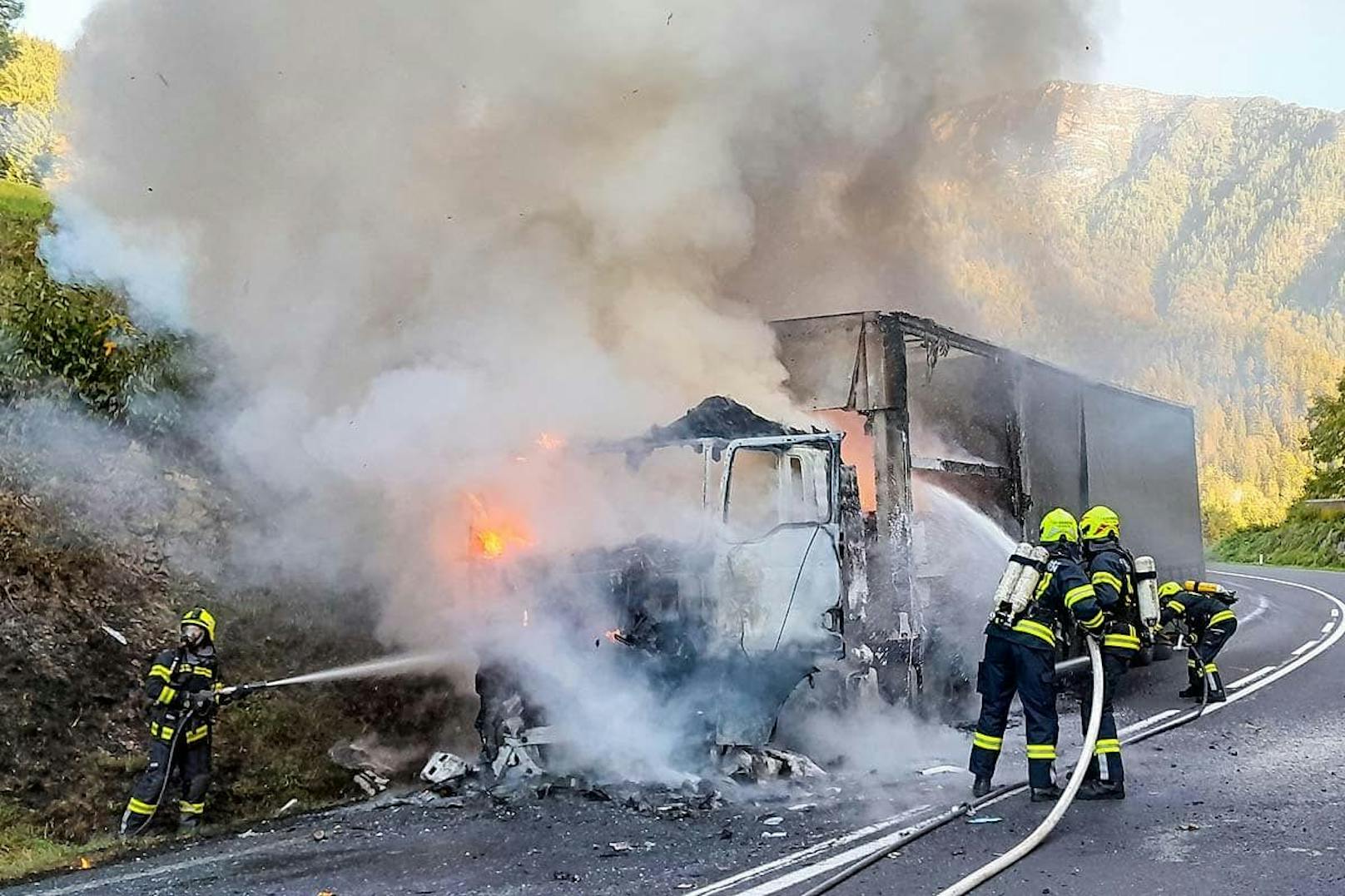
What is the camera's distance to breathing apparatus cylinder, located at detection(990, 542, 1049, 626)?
585 cm

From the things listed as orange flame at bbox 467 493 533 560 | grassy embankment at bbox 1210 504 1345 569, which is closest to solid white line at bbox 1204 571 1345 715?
→ orange flame at bbox 467 493 533 560

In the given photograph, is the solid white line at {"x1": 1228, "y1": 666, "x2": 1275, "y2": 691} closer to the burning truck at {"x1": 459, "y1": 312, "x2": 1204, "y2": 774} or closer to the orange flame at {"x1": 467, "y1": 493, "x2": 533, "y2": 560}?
the burning truck at {"x1": 459, "y1": 312, "x2": 1204, "y2": 774}

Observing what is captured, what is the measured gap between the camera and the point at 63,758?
6082 mm

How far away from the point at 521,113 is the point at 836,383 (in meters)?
3.20

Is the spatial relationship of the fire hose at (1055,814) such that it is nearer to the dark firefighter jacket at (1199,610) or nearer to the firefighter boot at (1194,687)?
the dark firefighter jacket at (1199,610)

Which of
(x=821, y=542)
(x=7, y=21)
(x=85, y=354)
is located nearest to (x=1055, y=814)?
Answer: (x=821, y=542)

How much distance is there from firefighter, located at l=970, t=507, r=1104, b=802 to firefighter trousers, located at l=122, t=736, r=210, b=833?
4222 mm

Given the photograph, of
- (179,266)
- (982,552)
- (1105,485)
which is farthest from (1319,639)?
(179,266)

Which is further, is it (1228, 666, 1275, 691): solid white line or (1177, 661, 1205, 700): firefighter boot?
(1228, 666, 1275, 691): solid white line

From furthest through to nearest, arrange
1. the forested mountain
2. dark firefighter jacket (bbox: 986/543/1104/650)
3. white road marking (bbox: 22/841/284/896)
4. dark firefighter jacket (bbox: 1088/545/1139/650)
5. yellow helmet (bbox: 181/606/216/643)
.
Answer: the forested mountain < yellow helmet (bbox: 181/606/216/643) < dark firefighter jacket (bbox: 1088/545/1139/650) < dark firefighter jacket (bbox: 986/543/1104/650) < white road marking (bbox: 22/841/284/896)

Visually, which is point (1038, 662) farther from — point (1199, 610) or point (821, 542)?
point (1199, 610)

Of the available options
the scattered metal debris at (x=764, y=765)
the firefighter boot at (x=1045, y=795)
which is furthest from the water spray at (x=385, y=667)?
the firefighter boot at (x=1045, y=795)

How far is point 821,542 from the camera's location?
255 inches

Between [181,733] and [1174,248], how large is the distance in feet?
176
